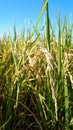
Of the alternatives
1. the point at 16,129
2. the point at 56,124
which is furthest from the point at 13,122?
the point at 56,124

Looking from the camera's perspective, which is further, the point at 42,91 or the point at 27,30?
the point at 27,30

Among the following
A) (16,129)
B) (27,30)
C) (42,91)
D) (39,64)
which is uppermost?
(27,30)

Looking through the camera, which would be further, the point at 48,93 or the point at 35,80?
the point at 35,80

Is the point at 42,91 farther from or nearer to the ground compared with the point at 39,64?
nearer to the ground

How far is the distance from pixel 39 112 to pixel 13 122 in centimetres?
11

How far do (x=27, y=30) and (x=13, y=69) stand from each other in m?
0.55

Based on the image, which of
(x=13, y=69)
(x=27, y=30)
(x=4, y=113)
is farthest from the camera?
(x=27, y=30)

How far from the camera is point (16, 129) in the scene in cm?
109

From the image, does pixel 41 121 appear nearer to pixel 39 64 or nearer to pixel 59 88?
pixel 59 88

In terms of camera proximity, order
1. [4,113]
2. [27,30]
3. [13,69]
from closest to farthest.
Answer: [4,113]
[13,69]
[27,30]

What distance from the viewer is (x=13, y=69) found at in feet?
3.83

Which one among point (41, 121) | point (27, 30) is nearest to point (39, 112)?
point (41, 121)

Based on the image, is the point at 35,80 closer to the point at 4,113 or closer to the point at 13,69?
the point at 13,69

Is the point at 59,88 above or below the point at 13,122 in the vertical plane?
above
